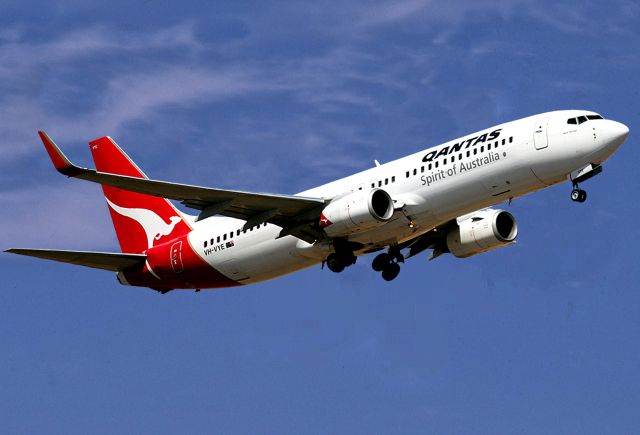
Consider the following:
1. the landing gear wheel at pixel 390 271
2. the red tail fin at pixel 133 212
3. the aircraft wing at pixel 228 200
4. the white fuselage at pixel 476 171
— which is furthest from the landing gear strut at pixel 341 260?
the red tail fin at pixel 133 212

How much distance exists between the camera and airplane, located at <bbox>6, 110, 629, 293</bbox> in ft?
152

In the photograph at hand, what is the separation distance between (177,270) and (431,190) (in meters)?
12.8

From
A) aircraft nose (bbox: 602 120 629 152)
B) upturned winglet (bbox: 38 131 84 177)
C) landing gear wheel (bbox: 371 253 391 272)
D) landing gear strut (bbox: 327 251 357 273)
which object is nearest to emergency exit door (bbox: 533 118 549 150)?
aircraft nose (bbox: 602 120 629 152)

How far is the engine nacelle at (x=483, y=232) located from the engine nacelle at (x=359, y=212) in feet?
21.0

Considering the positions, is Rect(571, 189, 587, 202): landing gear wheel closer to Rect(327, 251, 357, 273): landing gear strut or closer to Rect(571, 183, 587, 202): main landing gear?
Rect(571, 183, 587, 202): main landing gear

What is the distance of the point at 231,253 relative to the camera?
2067 inches

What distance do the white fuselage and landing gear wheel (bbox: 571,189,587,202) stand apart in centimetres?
62

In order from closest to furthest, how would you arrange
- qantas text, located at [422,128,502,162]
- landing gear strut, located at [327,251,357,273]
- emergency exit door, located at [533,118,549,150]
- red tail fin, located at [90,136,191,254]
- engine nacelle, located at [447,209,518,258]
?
emergency exit door, located at [533,118,549,150]
qantas text, located at [422,128,502,162]
landing gear strut, located at [327,251,357,273]
engine nacelle, located at [447,209,518,258]
red tail fin, located at [90,136,191,254]

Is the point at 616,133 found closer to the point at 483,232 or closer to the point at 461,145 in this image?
the point at 461,145

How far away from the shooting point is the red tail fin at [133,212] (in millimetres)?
57500

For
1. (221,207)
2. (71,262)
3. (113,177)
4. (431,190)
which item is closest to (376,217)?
(431,190)

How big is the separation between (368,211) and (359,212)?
0.38 meters

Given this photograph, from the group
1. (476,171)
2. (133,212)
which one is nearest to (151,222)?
(133,212)

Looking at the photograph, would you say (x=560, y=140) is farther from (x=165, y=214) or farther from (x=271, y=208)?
(x=165, y=214)
